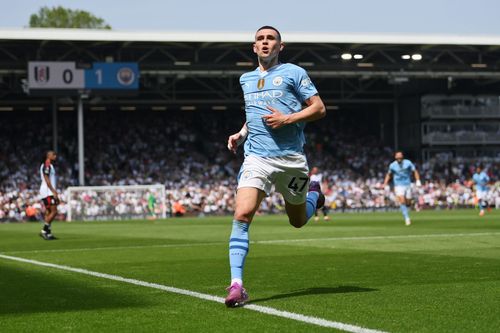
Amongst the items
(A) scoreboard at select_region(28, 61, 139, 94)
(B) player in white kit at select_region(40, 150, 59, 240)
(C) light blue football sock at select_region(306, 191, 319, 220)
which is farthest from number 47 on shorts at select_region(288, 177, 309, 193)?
(A) scoreboard at select_region(28, 61, 139, 94)

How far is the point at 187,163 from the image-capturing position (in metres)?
59.7

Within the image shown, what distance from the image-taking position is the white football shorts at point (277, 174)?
803 cm

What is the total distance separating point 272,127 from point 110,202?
127ft

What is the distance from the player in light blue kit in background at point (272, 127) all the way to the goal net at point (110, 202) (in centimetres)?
3793

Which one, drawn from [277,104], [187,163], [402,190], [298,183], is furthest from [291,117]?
[187,163]

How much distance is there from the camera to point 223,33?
52.9 m

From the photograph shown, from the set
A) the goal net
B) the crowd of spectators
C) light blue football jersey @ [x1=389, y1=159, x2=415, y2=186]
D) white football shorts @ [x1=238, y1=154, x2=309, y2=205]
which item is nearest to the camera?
white football shorts @ [x1=238, y1=154, x2=309, y2=205]

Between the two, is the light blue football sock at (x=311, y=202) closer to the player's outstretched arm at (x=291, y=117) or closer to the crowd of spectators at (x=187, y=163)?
the player's outstretched arm at (x=291, y=117)

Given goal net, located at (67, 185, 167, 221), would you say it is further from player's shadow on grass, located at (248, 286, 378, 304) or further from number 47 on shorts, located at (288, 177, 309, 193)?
number 47 on shorts, located at (288, 177, 309, 193)

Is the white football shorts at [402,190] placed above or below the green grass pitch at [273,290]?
above

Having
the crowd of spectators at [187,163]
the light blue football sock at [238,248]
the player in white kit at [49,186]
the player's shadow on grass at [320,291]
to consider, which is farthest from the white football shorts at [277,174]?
the crowd of spectators at [187,163]

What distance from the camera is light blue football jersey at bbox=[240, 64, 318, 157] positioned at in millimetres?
8125

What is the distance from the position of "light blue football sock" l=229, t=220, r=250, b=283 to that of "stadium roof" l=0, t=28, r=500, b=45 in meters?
44.7

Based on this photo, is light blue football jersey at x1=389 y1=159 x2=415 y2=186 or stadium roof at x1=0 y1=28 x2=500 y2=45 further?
stadium roof at x1=0 y1=28 x2=500 y2=45
